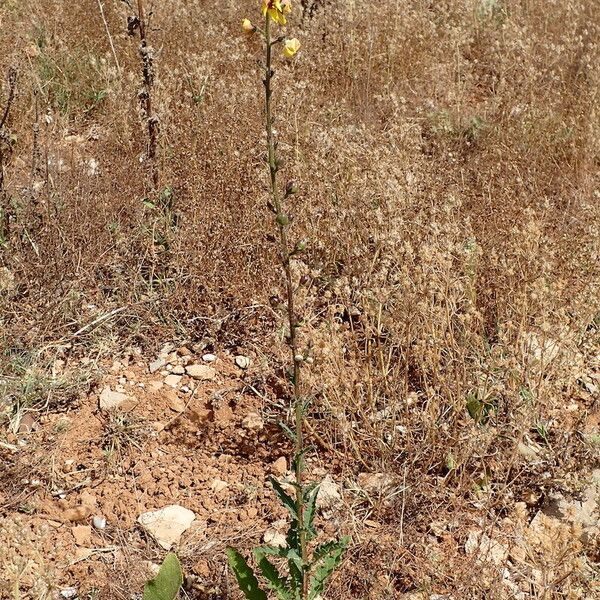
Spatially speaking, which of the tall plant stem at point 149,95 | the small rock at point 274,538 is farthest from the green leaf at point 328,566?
the tall plant stem at point 149,95

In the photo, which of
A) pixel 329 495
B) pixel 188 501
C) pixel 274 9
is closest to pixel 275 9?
A: pixel 274 9

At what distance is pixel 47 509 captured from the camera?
2717 mm

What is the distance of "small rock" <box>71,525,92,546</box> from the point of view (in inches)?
102

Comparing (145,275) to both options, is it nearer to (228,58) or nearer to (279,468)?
(279,468)

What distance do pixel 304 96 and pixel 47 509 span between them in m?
2.91

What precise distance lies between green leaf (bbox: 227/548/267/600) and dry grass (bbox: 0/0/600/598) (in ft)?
1.37

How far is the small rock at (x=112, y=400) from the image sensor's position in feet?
10.2

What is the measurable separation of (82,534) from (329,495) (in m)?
0.91

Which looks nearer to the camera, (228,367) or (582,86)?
(228,367)

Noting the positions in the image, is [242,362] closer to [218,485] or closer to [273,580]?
[218,485]

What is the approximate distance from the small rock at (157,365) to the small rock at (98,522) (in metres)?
0.80

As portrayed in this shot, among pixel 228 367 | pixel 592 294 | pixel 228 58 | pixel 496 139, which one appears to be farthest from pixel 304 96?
pixel 592 294

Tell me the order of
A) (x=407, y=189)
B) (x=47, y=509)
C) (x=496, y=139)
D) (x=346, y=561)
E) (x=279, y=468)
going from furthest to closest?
(x=496, y=139) → (x=407, y=189) → (x=279, y=468) → (x=47, y=509) → (x=346, y=561)

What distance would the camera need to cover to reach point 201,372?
10.9 feet
